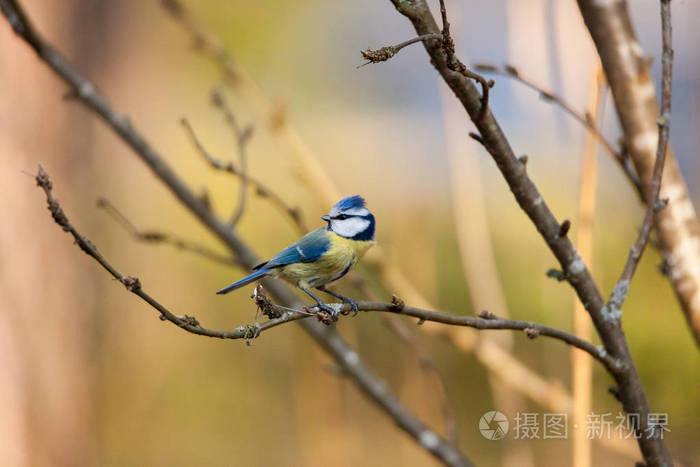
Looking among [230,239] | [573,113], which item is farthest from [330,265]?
[573,113]

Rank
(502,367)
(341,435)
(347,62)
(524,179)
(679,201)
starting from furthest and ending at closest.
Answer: (347,62)
(341,435)
(502,367)
(679,201)
(524,179)

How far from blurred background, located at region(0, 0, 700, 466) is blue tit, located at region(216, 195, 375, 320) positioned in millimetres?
212

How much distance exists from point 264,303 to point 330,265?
490 mm

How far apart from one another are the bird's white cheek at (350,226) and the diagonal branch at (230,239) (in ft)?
0.79

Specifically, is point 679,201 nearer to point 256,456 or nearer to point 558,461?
point 558,461

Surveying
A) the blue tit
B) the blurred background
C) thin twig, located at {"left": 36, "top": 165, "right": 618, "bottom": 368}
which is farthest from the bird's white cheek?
thin twig, located at {"left": 36, "top": 165, "right": 618, "bottom": 368}

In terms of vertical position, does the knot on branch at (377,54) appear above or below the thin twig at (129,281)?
above

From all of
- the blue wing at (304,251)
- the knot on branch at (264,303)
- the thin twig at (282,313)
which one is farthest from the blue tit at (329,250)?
the knot on branch at (264,303)

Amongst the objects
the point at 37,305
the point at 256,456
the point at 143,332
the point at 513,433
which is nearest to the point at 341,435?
the point at 513,433

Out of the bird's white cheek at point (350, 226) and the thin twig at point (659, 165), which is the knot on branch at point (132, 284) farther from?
the thin twig at point (659, 165)

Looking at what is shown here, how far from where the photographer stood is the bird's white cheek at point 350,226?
1268 millimetres

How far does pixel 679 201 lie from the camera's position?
1.20m

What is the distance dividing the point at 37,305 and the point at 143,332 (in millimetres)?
1593

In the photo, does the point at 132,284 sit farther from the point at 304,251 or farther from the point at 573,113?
the point at 573,113
